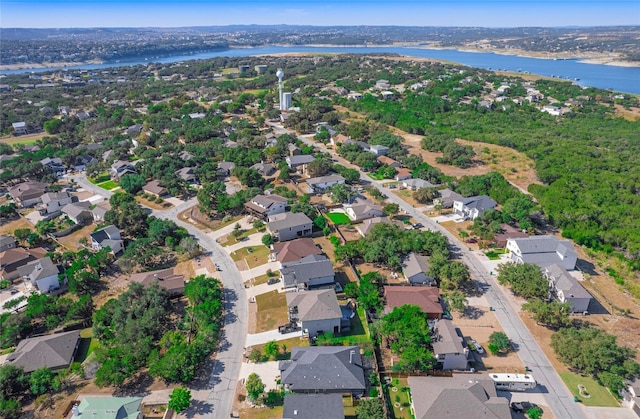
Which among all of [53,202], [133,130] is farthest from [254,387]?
[133,130]

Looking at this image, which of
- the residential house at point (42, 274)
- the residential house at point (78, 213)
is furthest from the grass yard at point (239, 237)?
the residential house at point (78, 213)

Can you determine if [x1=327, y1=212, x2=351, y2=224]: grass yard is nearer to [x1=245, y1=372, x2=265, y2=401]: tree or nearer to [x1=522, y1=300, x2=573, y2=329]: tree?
[x1=522, y1=300, x2=573, y2=329]: tree

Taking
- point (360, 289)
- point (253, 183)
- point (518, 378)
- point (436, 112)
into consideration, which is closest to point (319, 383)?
point (360, 289)

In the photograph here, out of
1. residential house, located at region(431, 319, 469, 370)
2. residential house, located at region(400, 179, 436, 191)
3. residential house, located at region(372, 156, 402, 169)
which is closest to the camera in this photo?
residential house, located at region(431, 319, 469, 370)

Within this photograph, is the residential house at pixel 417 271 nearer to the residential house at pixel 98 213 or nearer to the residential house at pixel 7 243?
the residential house at pixel 98 213

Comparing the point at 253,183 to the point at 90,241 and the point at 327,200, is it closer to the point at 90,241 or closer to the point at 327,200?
the point at 327,200

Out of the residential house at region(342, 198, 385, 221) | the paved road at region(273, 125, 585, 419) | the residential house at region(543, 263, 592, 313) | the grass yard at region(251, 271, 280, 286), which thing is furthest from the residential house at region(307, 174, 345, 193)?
the residential house at region(543, 263, 592, 313)

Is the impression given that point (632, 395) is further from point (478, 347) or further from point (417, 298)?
point (417, 298)
